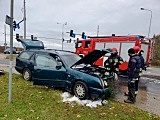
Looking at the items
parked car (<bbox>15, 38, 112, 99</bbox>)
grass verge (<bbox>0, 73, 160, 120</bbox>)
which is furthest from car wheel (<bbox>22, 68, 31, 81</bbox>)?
grass verge (<bbox>0, 73, 160, 120</bbox>)

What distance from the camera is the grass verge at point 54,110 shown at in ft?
18.6

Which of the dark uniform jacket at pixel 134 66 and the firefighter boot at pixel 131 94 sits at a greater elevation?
the dark uniform jacket at pixel 134 66

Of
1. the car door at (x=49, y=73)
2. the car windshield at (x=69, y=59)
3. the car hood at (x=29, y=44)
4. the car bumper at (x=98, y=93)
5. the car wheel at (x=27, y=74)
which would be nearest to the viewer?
the car bumper at (x=98, y=93)

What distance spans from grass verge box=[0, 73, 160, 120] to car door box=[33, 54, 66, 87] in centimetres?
69

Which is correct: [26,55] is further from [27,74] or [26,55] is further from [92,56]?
[92,56]

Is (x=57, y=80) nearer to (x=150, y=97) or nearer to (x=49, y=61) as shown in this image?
(x=49, y=61)

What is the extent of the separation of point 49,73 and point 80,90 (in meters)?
1.47

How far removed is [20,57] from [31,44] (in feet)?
2.62

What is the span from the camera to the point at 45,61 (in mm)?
8844

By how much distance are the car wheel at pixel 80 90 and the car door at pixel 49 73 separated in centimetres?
64

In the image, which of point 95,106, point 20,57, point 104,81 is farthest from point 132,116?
point 20,57

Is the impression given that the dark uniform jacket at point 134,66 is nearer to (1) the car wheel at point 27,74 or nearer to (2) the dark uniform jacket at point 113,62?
(2) the dark uniform jacket at point 113,62

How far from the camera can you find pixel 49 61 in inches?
342

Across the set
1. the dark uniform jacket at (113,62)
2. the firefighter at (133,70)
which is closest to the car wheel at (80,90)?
the firefighter at (133,70)
